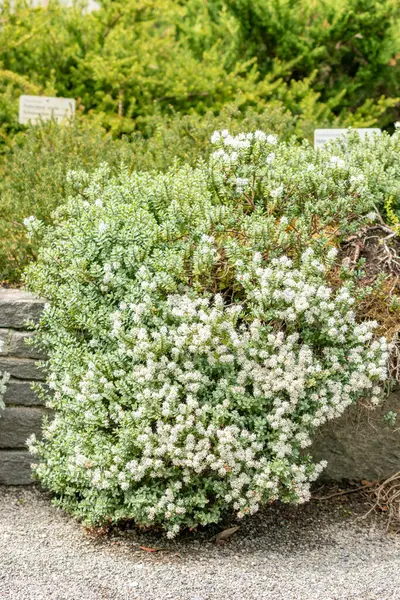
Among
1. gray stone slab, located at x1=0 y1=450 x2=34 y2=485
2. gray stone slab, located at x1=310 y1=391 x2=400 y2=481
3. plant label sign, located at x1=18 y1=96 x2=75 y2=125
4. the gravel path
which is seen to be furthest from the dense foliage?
the gravel path

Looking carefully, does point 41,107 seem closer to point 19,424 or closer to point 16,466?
point 19,424

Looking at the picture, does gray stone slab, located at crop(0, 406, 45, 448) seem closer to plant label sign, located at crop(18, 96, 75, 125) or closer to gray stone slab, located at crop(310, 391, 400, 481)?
gray stone slab, located at crop(310, 391, 400, 481)

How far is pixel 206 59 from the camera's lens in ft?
21.6

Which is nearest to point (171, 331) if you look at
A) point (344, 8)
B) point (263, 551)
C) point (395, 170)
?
point (263, 551)

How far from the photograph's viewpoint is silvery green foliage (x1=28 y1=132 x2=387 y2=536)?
2.85 m

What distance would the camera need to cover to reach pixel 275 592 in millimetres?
2662

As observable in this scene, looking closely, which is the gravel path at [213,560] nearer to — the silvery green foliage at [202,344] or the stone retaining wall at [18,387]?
the silvery green foliage at [202,344]

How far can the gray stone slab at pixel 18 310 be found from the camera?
3414 mm

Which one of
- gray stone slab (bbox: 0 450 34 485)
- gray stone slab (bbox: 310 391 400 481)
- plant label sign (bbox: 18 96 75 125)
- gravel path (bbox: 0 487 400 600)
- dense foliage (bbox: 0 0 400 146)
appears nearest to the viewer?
gravel path (bbox: 0 487 400 600)

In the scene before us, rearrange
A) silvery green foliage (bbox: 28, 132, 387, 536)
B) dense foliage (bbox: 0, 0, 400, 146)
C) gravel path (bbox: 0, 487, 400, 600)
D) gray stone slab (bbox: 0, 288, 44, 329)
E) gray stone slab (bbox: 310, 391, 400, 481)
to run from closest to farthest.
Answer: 1. gravel path (bbox: 0, 487, 400, 600)
2. silvery green foliage (bbox: 28, 132, 387, 536)
3. gray stone slab (bbox: 310, 391, 400, 481)
4. gray stone slab (bbox: 0, 288, 44, 329)
5. dense foliage (bbox: 0, 0, 400, 146)

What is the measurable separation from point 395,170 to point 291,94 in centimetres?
283

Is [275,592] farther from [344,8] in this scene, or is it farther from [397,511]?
[344,8]

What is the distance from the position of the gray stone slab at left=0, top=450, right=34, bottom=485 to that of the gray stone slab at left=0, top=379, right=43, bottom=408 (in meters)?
0.23

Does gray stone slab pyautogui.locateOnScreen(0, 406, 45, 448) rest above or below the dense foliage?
below
